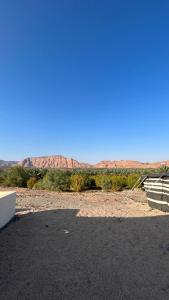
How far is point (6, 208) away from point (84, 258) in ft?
10.8

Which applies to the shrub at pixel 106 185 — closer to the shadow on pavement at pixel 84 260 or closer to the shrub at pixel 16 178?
the shrub at pixel 16 178

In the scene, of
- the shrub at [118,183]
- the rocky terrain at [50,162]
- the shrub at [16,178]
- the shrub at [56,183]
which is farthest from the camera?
the rocky terrain at [50,162]

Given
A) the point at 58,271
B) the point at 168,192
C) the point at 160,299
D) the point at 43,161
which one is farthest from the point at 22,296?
the point at 43,161

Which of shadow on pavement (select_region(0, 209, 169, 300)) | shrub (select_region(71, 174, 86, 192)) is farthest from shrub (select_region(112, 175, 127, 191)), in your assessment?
shadow on pavement (select_region(0, 209, 169, 300))

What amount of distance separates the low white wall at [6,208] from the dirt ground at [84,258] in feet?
0.71

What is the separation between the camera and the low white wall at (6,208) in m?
7.05

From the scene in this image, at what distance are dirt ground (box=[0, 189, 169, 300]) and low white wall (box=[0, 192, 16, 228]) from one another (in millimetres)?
215

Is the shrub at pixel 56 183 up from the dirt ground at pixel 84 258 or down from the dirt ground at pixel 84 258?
up

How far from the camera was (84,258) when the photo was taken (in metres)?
5.05

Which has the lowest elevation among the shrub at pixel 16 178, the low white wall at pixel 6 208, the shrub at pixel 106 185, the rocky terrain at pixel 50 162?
the low white wall at pixel 6 208

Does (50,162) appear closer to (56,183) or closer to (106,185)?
(106,185)

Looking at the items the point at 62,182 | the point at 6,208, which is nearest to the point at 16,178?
the point at 62,182

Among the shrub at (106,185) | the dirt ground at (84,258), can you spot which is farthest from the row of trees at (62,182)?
the dirt ground at (84,258)

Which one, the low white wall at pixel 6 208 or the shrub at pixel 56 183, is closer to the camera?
the low white wall at pixel 6 208
